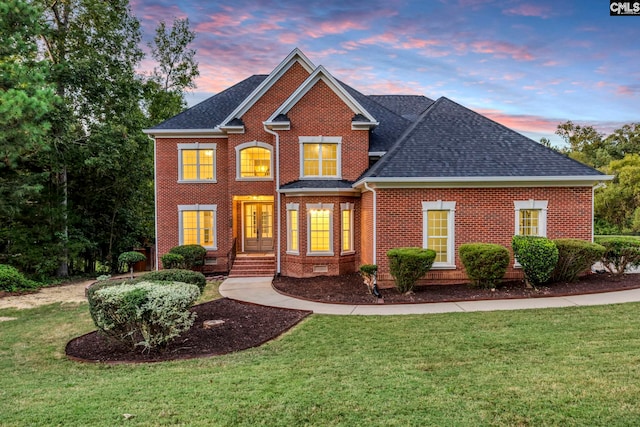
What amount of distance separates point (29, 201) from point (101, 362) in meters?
15.7

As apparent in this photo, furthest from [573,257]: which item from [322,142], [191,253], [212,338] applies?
[191,253]

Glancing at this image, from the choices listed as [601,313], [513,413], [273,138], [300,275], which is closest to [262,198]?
[273,138]

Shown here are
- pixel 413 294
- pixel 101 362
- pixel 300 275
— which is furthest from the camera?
pixel 300 275

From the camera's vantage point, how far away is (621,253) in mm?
12141

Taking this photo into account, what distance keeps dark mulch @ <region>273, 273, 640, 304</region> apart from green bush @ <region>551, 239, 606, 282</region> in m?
0.36

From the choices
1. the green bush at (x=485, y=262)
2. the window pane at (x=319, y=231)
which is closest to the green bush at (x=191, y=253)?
the window pane at (x=319, y=231)

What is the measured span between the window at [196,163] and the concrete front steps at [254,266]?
4.25 metres

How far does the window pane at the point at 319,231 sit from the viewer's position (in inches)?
589

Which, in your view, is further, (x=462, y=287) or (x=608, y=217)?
(x=608, y=217)

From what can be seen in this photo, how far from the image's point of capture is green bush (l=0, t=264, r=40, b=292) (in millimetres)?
14656

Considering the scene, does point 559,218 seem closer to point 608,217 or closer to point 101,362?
point 101,362

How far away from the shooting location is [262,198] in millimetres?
17594

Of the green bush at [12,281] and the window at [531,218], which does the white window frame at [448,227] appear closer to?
the window at [531,218]

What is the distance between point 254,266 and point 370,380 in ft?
37.3
